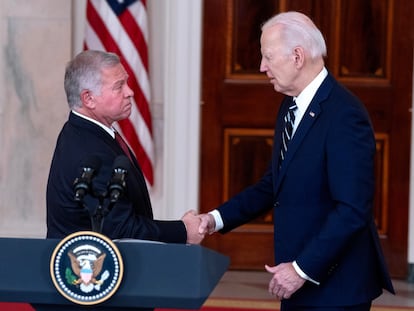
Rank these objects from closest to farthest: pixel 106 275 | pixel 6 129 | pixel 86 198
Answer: pixel 106 275, pixel 86 198, pixel 6 129

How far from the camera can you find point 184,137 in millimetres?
7797

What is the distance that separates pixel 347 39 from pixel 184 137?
1.31m

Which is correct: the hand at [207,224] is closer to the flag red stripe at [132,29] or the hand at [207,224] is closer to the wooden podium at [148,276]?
the wooden podium at [148,276]

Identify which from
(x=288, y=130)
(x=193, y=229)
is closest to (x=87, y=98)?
(x=193, y=229)

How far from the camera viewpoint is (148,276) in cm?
328

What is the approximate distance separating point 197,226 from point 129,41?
11.5 ft

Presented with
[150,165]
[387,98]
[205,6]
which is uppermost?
[205,6]

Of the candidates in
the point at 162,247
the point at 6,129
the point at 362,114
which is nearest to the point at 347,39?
the point at 6,129

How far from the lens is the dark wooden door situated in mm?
7727

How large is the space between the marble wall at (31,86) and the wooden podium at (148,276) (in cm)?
427

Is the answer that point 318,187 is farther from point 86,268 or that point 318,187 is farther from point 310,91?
Answer: point 86,268

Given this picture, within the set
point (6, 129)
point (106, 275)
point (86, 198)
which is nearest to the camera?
point (106, 275)

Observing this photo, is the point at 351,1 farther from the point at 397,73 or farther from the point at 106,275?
the point at 106,275

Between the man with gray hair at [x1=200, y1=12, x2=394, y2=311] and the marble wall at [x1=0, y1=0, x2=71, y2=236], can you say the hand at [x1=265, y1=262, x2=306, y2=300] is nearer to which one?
the man with gray hair at [x1=200, y1=12, x2=394, y2=311]
